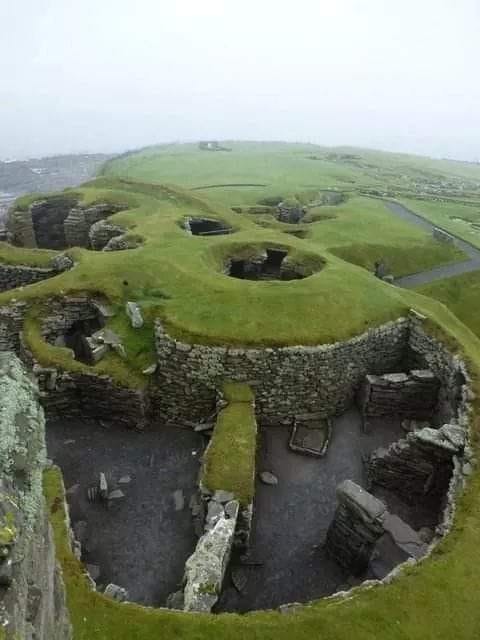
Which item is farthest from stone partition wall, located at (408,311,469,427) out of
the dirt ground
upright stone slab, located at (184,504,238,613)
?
upright stone slab, located at (184,504,238,613)

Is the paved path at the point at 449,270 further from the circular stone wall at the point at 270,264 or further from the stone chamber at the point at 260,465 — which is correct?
the stone chamber at the point at 260,465

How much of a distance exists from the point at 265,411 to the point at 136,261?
12.1m

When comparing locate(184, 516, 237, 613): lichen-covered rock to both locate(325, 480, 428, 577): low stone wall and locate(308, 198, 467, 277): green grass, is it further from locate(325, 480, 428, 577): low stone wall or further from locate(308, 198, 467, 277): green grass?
locate(308, 198, 467, 277): green grass

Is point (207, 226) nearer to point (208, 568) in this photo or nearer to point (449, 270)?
point (449, 270)

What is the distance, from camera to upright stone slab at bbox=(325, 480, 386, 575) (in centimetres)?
1337

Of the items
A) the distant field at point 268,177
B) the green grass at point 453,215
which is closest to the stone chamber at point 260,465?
the green grass at point 453,215

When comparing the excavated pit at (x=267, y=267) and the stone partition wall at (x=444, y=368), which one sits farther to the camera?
the excavated pit at (x=267, y=267)

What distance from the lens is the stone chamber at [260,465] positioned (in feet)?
45.8

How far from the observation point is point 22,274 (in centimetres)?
2905

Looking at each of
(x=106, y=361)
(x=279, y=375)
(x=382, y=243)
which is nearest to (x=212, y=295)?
(x=279, y=375)

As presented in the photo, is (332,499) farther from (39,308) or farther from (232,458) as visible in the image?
(39,308)

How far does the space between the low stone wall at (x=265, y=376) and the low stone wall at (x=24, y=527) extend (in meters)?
14.1

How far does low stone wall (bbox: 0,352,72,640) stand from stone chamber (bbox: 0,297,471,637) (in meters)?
8.33

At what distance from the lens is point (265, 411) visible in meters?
19.8
